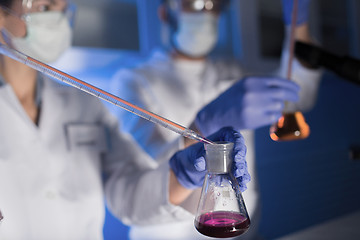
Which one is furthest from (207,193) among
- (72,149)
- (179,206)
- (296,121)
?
(72,149)

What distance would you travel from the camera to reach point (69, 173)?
128cm

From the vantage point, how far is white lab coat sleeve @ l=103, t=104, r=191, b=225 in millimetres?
1100

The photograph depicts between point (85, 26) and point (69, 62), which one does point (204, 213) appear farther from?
point (85, 26)

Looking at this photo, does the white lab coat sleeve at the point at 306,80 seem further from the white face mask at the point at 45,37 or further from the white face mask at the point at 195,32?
the white face mask at the point at 45,37

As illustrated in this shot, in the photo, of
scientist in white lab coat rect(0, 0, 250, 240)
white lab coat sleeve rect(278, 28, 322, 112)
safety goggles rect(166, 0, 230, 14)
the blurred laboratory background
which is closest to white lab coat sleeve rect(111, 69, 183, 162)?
scientist in white lab coat rect(0, 0, 250, 240)

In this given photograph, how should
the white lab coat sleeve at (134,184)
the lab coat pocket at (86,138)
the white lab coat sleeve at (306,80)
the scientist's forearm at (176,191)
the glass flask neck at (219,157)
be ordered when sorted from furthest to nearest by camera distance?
1. the white lab coat sleeve at (306,80)
2. the lab coat pocket at (86,138)
3. the white lab coat sleeve at (134,184)
4. the scientist's forearm at (176,191)
5. the glass flask neck at (219,157)

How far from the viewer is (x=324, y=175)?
2.88 meters

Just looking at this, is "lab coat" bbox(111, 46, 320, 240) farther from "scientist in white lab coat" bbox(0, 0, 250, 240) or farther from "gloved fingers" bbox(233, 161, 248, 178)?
"gloved fingers" bbox(233, 161, 248, 178)

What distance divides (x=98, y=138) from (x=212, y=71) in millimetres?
859

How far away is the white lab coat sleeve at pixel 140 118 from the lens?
153 cm

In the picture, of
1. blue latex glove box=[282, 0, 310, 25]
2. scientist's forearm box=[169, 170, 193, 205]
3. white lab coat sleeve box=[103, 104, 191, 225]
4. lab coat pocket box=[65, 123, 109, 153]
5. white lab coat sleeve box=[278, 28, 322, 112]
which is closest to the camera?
scientist's forearm box=[169, 170, 193, 205]

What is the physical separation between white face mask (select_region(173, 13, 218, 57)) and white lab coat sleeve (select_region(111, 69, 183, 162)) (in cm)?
24

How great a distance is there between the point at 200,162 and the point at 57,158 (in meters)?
0.70

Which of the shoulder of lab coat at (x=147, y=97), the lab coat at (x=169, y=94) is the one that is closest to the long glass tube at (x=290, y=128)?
the lab coat at (x=169, y=94)
